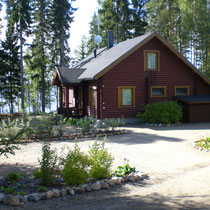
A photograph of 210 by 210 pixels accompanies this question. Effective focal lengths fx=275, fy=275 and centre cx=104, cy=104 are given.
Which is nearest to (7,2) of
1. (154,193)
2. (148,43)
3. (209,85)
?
(148,43)

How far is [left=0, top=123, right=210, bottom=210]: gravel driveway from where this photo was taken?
4.86 m

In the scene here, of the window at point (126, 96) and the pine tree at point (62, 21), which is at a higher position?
the pine tree at point (62, 21)

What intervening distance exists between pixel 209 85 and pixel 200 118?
10.9ft

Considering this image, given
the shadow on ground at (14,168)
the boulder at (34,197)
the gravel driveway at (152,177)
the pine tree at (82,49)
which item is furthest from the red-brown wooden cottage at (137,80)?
the pine tree at (82,49)

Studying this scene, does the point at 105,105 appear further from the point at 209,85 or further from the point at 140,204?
the point at 140,204

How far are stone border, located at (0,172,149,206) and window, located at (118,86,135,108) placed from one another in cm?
1140

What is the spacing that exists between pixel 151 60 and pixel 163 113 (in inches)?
164

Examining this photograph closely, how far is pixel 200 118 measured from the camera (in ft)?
59.2

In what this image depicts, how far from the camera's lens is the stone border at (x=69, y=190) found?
4913 mm

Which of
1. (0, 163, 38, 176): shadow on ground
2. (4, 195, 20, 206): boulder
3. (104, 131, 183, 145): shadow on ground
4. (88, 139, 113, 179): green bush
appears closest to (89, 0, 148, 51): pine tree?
(104, 131, 183, 145): shadow on ground

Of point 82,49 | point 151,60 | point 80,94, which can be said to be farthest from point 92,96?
point 82,49

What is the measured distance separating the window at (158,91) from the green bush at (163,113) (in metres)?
1.82

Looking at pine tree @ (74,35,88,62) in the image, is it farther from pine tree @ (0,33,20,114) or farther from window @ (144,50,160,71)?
window @ (144,50,160,71)

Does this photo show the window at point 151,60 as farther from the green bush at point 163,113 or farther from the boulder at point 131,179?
the boulder at point 131,179
